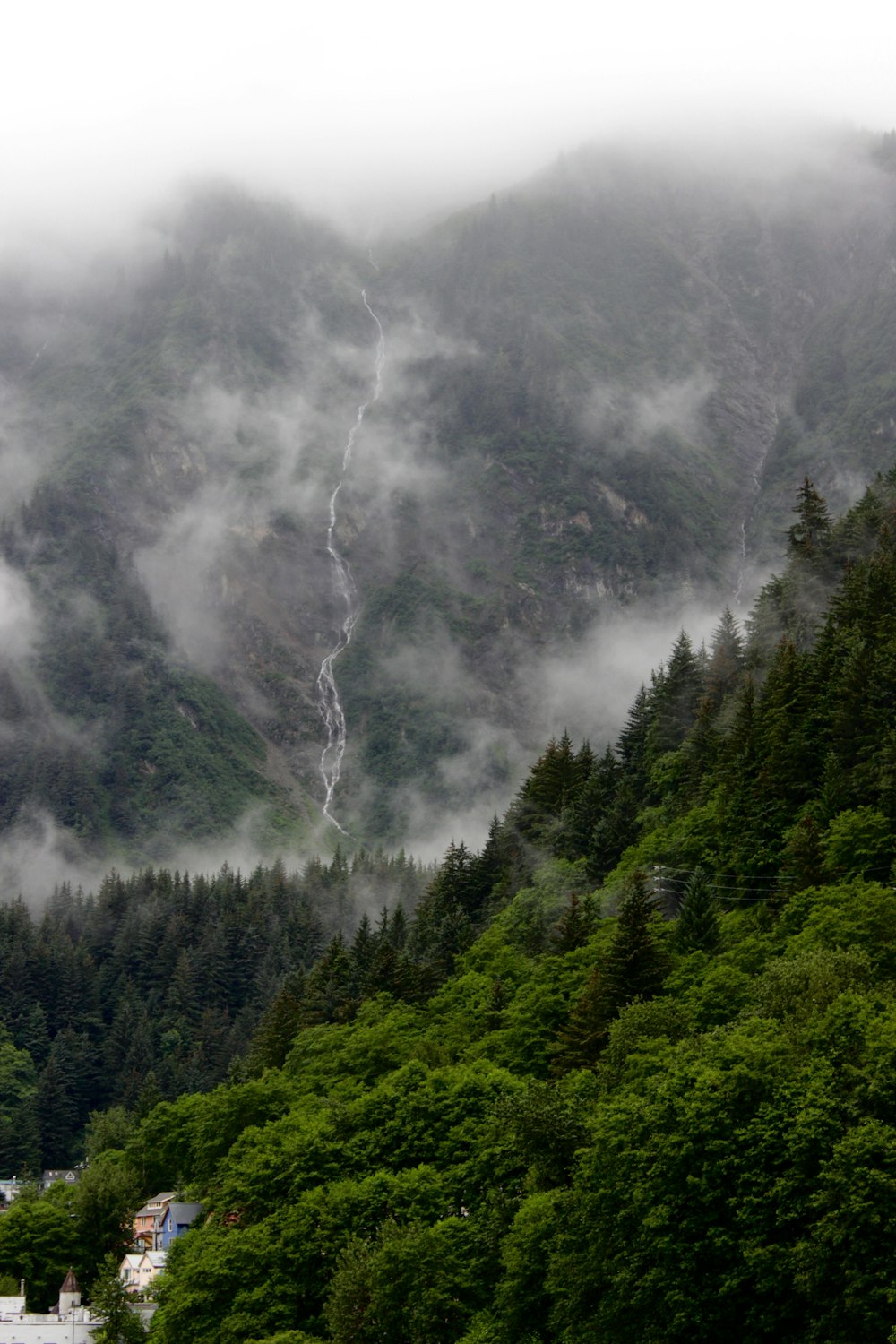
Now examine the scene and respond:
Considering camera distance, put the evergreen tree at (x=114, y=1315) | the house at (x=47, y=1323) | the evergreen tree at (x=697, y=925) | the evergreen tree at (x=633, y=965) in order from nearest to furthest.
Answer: the evergreen tree at (x=633, y=965), the evergreen tree at (x=114, y=1315), the evergreen tree at (x=697, y=925), the house at (x=47, y=1323)

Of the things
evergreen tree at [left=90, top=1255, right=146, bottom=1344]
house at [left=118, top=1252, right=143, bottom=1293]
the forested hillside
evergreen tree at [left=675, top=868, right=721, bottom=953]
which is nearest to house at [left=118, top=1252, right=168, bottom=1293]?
house at [left=118, top=1252, right=143, bottom=1293]

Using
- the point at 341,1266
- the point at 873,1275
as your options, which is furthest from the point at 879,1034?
the point at 341,1266

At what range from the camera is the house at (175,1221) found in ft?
403

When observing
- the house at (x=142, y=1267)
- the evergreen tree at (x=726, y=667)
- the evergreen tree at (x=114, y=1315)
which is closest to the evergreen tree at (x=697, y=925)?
the evergreen tree at (x=114, y=1315)

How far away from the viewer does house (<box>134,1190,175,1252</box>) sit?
126 meters

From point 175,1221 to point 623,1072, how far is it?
202 ft

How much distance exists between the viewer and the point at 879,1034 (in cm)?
5938

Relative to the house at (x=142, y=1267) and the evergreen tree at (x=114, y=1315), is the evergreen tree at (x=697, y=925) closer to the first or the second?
the evergreen tree at (x=114, y=1315)

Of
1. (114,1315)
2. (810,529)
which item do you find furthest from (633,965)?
(810,529)

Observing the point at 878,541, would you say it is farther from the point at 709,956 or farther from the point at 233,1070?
the point at 233,1070

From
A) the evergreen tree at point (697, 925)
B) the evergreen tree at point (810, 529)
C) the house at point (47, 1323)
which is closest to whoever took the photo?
the evergreen tree at point (697, 925)

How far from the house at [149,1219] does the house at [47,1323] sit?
1928cm

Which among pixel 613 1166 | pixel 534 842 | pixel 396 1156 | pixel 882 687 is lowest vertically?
pixel 613 1166

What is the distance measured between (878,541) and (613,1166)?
259 feet
